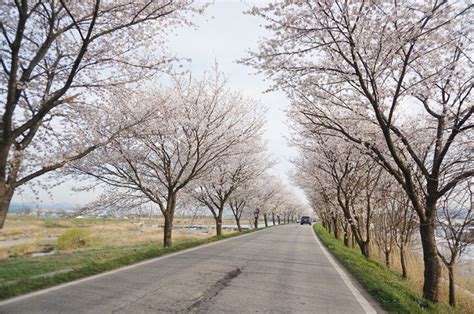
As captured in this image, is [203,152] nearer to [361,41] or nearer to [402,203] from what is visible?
[402,203]

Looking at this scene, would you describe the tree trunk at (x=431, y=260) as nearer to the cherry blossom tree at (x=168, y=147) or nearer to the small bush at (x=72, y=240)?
the cherry blossom tree at (x=168, y=147)

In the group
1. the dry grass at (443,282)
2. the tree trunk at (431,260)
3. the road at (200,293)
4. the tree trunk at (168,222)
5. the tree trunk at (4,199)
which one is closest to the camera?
the road at (200,293)

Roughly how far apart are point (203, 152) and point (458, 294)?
12.1 m

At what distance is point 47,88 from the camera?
27.8 ft

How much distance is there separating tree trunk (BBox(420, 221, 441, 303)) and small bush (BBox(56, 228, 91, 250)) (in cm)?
2132

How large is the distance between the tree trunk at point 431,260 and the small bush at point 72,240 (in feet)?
69.9

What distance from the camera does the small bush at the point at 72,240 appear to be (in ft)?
78.0

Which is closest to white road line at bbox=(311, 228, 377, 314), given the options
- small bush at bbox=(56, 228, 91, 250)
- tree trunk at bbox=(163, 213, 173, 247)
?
tree trunk at bbox=(163, 213, 173, 247)

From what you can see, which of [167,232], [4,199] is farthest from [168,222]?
[4,199]

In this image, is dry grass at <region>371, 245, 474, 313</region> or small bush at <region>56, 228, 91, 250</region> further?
small bush at <region>56, 228, 91, 250</region>

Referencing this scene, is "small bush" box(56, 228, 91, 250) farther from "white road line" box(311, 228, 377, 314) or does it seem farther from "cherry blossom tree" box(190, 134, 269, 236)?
"white road line" box(311, 228, 377, 314)

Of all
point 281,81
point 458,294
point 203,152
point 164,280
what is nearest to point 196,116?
point 203,152

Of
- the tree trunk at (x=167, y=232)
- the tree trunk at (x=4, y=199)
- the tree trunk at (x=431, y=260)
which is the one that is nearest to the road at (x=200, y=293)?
the tree trunk at (x=431, y=260)

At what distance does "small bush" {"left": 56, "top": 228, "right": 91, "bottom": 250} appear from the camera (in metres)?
23.8
